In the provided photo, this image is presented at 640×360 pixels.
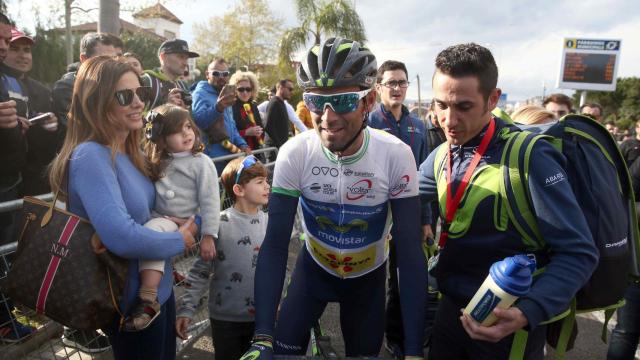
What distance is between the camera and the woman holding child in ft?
5.98

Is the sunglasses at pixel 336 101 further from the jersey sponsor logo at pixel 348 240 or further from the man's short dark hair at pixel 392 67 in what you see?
the man's short dark hair at pixel 392 67

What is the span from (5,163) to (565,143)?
402 centimetres

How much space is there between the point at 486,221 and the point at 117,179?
5.63 ft

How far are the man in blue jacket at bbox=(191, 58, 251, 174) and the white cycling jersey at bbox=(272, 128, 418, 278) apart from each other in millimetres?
2876

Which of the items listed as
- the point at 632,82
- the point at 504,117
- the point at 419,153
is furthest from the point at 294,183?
the point at 632,82

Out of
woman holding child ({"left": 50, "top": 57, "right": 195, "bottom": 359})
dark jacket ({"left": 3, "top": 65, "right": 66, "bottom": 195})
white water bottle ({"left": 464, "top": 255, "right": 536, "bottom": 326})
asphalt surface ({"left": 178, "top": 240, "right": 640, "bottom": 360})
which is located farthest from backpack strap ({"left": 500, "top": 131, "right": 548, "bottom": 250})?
dark jacket ({"left": 3, "top": 65, "right": 66, "bottom": 195})

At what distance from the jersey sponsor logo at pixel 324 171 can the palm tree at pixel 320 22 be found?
27509 millimetres

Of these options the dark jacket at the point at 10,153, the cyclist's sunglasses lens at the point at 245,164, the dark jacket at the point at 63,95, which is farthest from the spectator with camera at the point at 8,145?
the cyclist's sunglasses lens at the point at 245,164

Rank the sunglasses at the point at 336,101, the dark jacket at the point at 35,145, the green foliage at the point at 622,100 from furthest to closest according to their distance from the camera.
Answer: the green foliage at the point at 622,100, the dark jacket at the point at 35,145, the sunglasses at the point at 336,101

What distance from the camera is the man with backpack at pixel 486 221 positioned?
152 cm

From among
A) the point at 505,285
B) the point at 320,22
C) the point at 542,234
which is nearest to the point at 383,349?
the point at 542,234

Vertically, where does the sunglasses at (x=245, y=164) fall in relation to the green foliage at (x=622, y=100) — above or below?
below

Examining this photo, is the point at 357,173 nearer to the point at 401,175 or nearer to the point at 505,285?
the point at 401,175

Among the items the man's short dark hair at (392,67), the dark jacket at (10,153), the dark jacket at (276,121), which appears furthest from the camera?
the dark jacket at (276,121)
